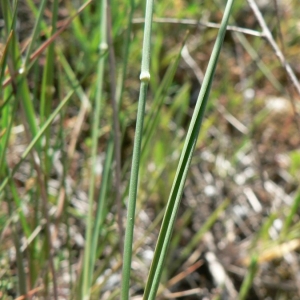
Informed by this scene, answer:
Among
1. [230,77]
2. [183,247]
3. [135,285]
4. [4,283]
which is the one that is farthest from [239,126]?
[4,283]

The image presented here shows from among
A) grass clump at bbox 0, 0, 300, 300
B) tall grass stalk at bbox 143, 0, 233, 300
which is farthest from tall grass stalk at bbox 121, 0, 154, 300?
grass clump at bbox 0, 0, 300, 300

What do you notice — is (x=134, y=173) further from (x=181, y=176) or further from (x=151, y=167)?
(x=151, y=167)

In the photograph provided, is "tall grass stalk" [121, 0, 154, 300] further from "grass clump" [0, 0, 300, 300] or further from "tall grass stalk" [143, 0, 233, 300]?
"grass clump" [0, 0, 300, 300]

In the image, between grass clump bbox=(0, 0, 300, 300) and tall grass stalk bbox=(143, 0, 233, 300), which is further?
grass clump bbox=(0, 0, 300, 300)

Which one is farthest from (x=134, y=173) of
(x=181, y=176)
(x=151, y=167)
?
(x=151, y=167)

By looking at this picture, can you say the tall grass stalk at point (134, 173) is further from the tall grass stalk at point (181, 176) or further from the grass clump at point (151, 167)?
the grass clump at point (151, 167)

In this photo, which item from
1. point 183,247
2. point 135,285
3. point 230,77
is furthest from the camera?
point 230,77

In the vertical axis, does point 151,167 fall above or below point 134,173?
above

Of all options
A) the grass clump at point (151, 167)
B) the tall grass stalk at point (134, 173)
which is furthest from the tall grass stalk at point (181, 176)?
the grass clump at point (151, 167)

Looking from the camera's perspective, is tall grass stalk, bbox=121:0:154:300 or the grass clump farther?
the grass clump

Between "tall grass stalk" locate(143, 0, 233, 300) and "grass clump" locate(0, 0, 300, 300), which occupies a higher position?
"grass clump" locate(0, 0, 300, 300)

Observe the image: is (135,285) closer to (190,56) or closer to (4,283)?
(4,283)
